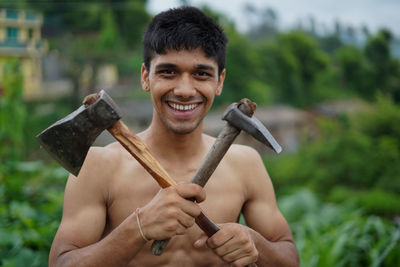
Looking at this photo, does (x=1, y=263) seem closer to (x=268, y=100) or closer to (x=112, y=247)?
(x=112, y=247)

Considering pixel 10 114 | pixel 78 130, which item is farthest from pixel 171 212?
pixel 10 114

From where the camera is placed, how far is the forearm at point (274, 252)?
200cm

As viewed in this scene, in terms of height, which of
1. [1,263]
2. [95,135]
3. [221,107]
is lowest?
[221,107]

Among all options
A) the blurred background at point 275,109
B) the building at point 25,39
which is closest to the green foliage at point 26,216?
the blurred background at point 275,109

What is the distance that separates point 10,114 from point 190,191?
13.1ft

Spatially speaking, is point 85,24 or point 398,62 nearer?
point 398,62

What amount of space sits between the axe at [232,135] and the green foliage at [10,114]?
384cm

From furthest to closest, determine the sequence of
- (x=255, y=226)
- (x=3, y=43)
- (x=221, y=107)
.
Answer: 1. (x=221, y=107)
2. (x=3, y=43)
3. (x=255, y=226)

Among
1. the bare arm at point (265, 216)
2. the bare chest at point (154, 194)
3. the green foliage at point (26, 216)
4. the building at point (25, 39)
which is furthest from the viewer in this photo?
the building at point (25, 39)

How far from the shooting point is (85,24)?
1060 inches

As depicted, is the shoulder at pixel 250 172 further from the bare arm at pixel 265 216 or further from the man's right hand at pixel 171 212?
the man's right hand at pixel 171 212

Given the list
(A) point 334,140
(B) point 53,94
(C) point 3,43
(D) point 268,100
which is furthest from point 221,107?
(A) point 334,140

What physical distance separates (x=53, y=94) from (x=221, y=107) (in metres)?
10.0

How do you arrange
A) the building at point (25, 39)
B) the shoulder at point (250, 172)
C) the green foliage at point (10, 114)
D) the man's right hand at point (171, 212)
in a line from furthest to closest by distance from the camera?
1. the building at point (25, 39)
2. the green foliage at point (10, 114)
3. the shoulder at point (250, 172)
4. the man's right hand at point (171, 212)
